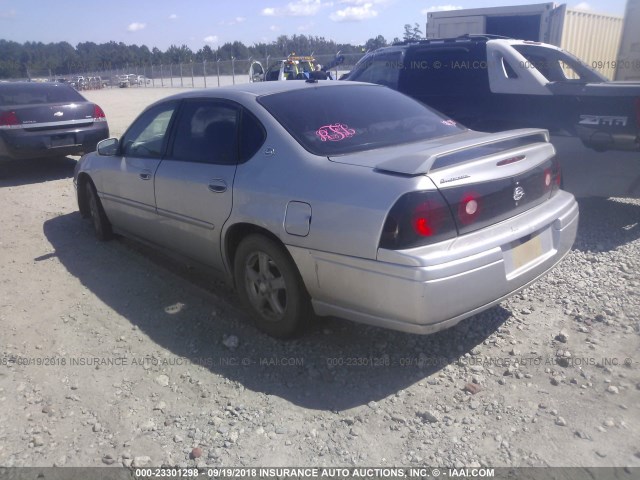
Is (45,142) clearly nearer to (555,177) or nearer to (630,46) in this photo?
(555,177)

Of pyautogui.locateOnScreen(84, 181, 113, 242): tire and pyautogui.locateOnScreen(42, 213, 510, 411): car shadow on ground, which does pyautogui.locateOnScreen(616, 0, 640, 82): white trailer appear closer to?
pyautogui.locateOnScreen(42, 213, 510, 411): car shadow on ground

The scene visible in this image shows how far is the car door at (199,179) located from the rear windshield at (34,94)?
6.16 meters

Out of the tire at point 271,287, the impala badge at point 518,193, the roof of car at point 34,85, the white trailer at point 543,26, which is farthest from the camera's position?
the white trailer at point 543,26

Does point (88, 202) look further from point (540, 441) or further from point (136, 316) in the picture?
point (540, 441)

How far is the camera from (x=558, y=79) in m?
7.50

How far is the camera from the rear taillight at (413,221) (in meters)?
2.76

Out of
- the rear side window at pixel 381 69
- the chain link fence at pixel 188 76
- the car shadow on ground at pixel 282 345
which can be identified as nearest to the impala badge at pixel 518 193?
the car shadow on ground at pixel 282 345

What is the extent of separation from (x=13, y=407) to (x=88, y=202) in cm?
321

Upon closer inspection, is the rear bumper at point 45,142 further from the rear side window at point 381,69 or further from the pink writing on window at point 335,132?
the pink writing on window at point 335,132

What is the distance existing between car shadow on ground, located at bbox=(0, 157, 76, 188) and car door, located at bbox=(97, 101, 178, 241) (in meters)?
4.54

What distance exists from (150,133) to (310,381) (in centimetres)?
261

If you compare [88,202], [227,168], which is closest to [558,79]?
[227,168]

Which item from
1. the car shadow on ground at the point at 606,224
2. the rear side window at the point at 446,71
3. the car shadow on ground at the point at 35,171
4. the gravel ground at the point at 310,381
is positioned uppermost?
the rear side window at the point at 446,71

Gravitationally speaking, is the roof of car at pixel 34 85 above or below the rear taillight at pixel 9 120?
above
